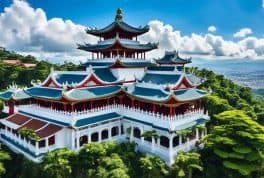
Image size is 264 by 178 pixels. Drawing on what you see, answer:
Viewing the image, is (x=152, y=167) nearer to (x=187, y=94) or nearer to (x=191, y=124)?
(x=191, y=124)

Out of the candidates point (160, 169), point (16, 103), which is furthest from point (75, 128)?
point (16, 103)

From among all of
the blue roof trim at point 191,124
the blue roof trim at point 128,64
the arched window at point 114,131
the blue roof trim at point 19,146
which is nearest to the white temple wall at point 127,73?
the blue roof trim at point 128,64

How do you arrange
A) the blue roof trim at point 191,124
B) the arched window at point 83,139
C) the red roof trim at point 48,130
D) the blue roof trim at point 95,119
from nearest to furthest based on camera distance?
the red roof trim at point 48,130 → the blue roof trim at point 191,124 → the blue roof trim at point 95,119 → the arched window at point 83,139

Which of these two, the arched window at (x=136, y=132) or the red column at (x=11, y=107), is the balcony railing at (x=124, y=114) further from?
the red column at (x=11, y=107)

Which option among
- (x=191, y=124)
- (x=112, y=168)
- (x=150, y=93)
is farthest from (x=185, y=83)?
(x=112, y=168)

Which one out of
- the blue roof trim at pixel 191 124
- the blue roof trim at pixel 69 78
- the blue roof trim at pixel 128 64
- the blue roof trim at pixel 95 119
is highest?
the blue roof trim at pixel 128 64

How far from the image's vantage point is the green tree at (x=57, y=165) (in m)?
18.9

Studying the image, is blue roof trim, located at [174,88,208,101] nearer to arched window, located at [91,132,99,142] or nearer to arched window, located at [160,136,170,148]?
arched window, located at [160,136,170,148]

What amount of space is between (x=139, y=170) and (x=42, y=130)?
8.70 meters

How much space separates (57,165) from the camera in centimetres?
1900

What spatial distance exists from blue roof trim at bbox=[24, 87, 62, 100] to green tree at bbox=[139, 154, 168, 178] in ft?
28.2

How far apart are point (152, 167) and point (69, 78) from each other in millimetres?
12581

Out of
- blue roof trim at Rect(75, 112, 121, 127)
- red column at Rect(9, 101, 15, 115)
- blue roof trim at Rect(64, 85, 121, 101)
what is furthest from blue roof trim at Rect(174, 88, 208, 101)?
red column at Rect(9, 101, 15, 115)

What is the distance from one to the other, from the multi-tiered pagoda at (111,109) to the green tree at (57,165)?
6.79 feet
